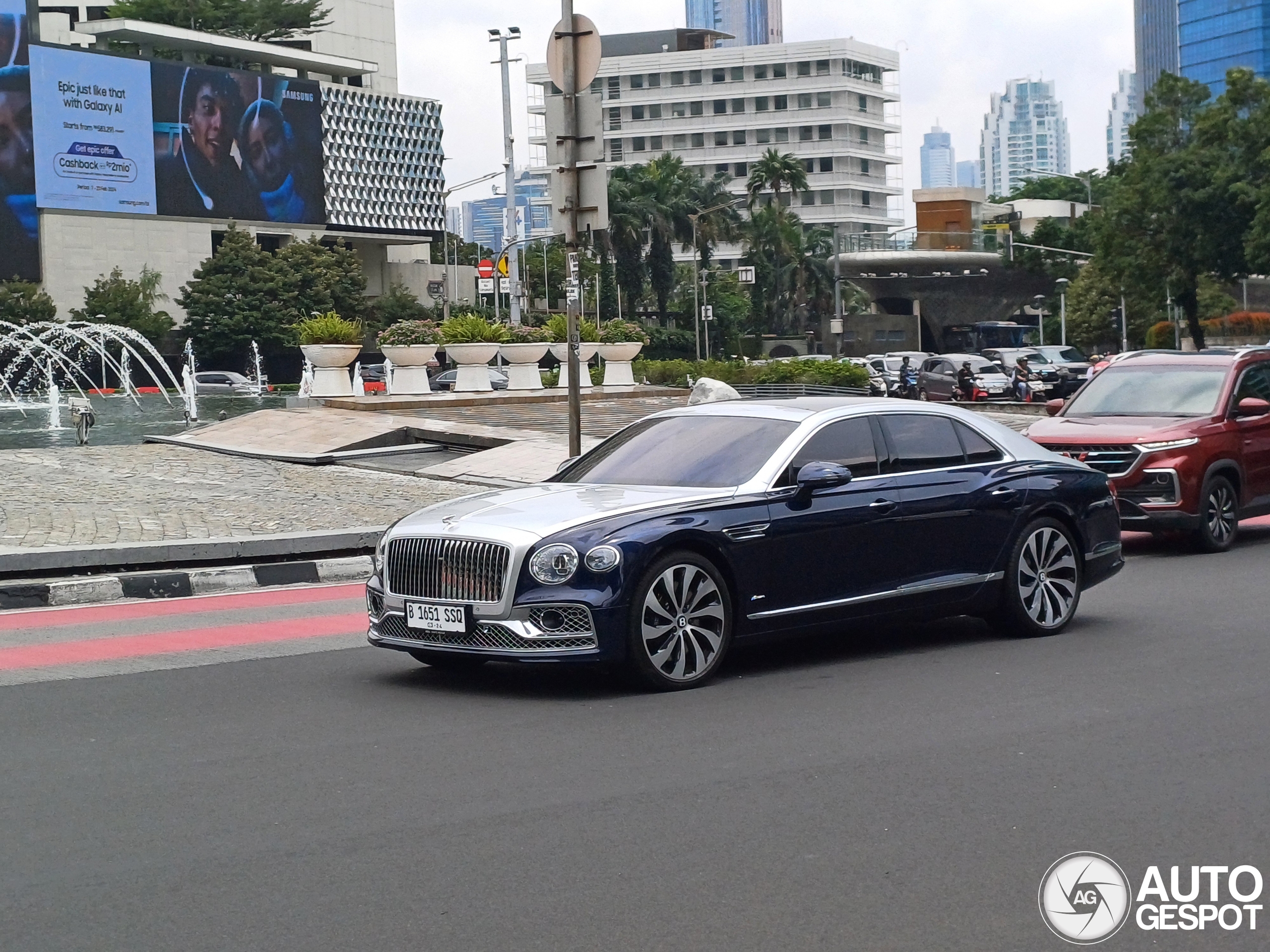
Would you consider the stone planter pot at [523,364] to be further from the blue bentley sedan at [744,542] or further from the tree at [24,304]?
the tree at [24,304]

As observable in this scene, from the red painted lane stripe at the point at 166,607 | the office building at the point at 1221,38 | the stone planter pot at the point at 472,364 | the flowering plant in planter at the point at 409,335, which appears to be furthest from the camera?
the office building at the point at 1221,38

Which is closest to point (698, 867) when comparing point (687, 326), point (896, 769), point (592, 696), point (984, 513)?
point (896, 769)

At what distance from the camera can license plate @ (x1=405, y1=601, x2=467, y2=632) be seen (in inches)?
315

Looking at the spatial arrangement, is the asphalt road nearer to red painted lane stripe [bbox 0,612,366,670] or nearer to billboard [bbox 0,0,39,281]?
red painted lane stripe [bbox 0,612,366,670]

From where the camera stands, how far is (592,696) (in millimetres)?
8062

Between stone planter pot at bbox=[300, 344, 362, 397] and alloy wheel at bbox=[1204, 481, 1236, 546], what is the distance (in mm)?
17732

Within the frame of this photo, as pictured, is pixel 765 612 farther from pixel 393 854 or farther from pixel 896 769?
pixel 393 854

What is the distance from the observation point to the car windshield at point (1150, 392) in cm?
1475

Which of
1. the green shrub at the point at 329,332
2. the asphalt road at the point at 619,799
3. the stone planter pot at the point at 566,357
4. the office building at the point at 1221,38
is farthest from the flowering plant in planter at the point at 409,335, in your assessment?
the office building at the point at 1221,38

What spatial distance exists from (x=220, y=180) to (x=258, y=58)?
39.0 feet

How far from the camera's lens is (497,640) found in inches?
312

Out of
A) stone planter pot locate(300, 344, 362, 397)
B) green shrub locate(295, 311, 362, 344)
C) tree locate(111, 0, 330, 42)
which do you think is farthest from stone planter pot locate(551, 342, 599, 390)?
tree locate(111, 0, 330, 42)

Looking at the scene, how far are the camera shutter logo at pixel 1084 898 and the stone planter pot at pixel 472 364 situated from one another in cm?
2524

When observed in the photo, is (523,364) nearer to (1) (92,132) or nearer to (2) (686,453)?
(2) (686,453)
